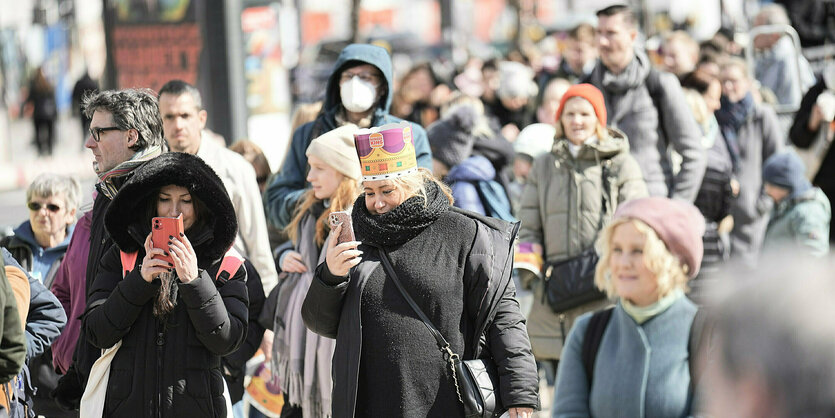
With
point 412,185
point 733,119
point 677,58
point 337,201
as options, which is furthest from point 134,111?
point 677,58

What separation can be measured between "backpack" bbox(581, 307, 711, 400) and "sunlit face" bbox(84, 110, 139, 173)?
2014 mm

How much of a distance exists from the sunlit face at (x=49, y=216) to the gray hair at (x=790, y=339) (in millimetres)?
5394

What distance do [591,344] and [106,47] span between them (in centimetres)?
911

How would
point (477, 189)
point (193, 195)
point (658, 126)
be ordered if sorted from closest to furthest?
point (193, 195) < point (477, 189) < point (658, 126)

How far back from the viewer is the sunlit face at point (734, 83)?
400 inches

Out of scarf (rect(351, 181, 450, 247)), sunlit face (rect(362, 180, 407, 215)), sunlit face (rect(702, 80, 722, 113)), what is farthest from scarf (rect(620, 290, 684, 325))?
sunlit face (rect(702, 80, 722, 113))

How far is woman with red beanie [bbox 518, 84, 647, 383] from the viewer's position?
6.74 metres

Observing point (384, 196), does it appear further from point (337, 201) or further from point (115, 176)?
point (115, 176)

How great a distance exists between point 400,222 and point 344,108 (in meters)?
Result: 2.09

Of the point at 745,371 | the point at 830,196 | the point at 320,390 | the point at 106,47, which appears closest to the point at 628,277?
the point at 320,390

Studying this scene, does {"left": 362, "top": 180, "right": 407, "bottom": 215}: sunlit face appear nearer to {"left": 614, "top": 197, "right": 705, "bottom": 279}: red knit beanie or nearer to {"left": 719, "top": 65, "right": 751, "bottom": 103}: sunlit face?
{"left": 614, "top": 197, "right": 705, "bottom": 279}: red knit beanie

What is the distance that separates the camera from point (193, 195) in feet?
15.7

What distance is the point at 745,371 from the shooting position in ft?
5.88

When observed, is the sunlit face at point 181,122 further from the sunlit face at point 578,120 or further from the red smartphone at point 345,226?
the red smartphone at point 345,226
